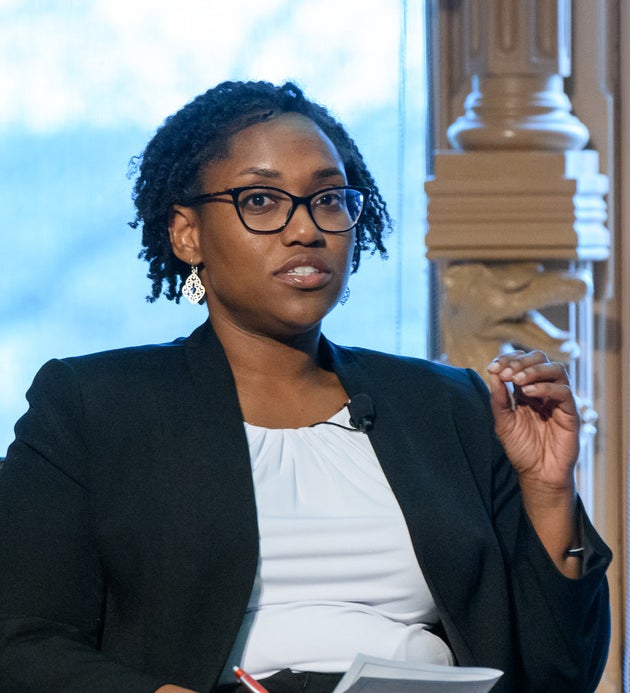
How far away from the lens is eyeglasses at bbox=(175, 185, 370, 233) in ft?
6.10

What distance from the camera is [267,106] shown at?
6.48 ft

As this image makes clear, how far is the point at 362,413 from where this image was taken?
1933 millimetres

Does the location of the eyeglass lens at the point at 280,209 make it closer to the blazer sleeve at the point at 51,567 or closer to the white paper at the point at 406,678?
the blazer sleeve at the point at 51,567

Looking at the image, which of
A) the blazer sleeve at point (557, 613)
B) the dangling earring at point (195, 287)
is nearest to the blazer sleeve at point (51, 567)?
the dangling earring at point (195, 287)

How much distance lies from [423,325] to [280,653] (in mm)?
1536

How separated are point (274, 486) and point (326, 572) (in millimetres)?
147

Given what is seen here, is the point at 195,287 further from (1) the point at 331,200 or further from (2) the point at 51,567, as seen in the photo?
(2) the point at 51,567

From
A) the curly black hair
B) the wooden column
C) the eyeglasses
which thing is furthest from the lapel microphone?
the wooden column

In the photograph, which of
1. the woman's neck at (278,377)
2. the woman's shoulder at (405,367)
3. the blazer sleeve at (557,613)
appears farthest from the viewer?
the woman's shoulder at (405,367)

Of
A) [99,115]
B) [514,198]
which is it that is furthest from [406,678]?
[99,115]

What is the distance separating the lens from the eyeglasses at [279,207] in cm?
186

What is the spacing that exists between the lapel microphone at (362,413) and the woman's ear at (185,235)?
1.13 feet

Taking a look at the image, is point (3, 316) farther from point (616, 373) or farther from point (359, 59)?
point (616, 373)

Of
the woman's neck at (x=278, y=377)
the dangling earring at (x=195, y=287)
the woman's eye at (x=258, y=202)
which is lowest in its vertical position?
the woman's neck at (x=278, y=377)
